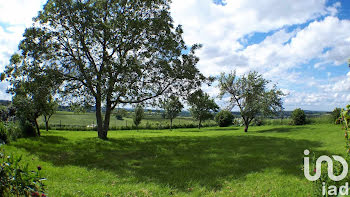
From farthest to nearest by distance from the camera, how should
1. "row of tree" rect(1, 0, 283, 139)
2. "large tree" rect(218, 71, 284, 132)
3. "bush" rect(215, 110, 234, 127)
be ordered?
1. "bush" rect(215, 110, 234, 127)
2. "large tree" rect(218, 71, 284, 132)
3. "row of tree" rect(1, 0, 283, 139)

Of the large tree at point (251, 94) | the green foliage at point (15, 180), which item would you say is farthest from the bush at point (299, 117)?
the green foliage at point (15, 180)

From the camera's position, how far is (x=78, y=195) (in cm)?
538

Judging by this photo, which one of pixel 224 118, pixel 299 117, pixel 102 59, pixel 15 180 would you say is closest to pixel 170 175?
pixel 15 180

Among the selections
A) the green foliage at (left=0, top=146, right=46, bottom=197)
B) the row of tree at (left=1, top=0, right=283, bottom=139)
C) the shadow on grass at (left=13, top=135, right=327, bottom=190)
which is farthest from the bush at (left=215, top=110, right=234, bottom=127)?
the green foliage at (left=0, top=146, right=46, bottom=197)

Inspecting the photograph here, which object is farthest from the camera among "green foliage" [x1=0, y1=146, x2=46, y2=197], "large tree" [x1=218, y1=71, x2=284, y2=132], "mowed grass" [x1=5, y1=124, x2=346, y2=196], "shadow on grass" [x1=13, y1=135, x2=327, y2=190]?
"large tree" [x1=218, y1=71, x2=284, y2=132]

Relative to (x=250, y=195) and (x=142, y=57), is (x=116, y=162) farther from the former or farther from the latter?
(x=142, y=57)

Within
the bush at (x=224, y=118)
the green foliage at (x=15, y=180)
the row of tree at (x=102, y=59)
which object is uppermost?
the row of tree at (x=102, y=59)

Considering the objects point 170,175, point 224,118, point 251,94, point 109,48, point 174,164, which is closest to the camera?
point 170,175

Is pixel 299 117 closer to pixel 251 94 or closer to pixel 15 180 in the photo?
pixel 251 94

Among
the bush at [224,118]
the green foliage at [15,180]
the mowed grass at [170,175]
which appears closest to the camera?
the green foliage at [15,180]

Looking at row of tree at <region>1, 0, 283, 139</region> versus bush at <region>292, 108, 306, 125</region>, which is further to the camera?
bush at <region>292, 108, 306, 125</region>

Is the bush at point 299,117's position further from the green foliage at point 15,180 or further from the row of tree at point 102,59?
the green foliage at point 15,180

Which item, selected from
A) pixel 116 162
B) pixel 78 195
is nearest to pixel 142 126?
pixel 116 162

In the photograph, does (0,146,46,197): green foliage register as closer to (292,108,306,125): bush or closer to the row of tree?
the row of tree
